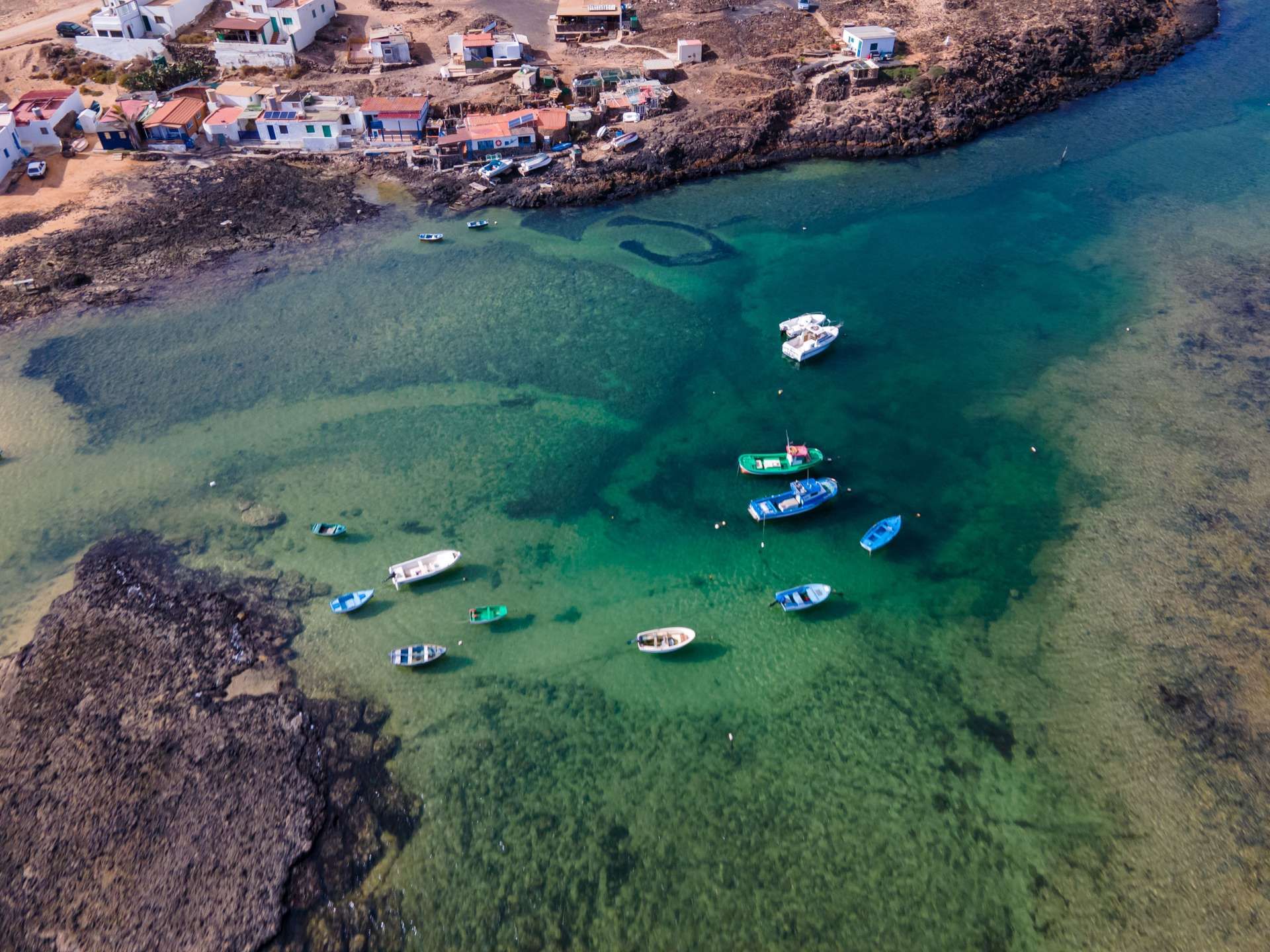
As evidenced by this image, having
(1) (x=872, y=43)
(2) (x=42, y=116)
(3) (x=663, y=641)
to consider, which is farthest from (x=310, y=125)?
(3) (x=663, y=641)

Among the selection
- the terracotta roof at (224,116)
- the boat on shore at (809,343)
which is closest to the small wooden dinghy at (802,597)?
the boat on shore at (809,343)

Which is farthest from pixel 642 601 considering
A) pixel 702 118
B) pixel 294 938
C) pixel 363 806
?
pixel 702 118

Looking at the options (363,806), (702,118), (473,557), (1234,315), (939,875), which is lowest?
(939,875)

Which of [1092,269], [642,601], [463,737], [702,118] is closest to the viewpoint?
[463,737]

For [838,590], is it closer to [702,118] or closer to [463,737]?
[463,737]

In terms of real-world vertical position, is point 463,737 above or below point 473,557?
below

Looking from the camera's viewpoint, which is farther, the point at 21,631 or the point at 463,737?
the point at 21,631

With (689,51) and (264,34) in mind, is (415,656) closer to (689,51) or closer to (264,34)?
(689,51)
